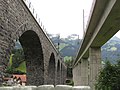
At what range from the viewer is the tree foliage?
31.3ft

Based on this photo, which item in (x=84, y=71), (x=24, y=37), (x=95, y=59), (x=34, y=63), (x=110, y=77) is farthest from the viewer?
(x=84, y=71)

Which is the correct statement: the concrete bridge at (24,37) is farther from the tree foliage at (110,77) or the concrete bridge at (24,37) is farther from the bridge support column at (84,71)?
the bridge support column at (84,71)

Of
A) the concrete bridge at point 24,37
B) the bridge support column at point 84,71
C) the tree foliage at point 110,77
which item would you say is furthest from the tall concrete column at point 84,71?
the tree foliage at point 110,77

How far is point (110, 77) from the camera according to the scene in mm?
9836

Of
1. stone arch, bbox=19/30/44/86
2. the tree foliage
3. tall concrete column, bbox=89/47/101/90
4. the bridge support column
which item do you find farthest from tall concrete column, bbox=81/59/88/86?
the tree foliage

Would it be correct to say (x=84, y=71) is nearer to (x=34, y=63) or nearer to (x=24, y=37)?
(x=34, y=63)

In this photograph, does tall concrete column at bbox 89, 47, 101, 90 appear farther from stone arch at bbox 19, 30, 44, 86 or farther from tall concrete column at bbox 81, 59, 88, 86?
tall concrete column at bbox 81, 59, 88, 86

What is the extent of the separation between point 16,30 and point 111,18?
4.67 metres

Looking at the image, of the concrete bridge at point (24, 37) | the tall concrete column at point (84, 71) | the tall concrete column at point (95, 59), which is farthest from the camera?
the tall concrete column at point (84, 71)

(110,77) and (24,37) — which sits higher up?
(24,37)

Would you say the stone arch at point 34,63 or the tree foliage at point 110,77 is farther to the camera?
the stone arch at point 34,63

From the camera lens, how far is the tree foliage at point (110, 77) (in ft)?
31.3

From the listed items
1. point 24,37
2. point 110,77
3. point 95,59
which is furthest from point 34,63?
point 110,77

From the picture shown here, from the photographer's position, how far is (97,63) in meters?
19.9
